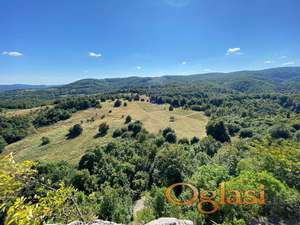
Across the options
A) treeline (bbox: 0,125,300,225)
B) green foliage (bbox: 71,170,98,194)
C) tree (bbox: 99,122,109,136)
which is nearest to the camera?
treeline (bbox: 0,125,300,225)

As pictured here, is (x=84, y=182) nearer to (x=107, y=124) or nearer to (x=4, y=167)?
(x=4, y=167)

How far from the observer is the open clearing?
7862cm

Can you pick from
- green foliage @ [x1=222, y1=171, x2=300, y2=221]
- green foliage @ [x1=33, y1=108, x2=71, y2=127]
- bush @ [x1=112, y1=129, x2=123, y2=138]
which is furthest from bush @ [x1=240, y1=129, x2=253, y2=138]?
green foliage @ [x1=33, y1=108, x2=71, y2=127]

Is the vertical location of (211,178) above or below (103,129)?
above

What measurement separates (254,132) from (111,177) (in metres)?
60.9

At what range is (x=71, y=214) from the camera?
655 cm

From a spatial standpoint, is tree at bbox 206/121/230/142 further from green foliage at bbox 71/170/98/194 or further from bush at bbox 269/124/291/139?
green foliage at bbox 71/170/98/194

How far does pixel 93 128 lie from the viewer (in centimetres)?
9706

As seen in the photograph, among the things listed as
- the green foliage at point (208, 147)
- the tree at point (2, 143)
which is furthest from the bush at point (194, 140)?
the tree at point (2, 143)

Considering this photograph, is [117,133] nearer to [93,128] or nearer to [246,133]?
[93,128]

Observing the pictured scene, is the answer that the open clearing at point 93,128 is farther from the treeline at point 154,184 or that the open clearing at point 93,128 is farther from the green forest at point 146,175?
the treeline at point 154,184

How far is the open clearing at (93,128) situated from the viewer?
7862 centimetres

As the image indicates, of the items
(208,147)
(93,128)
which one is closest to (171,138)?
(208,147)

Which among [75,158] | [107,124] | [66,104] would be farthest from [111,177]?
[66,104]
